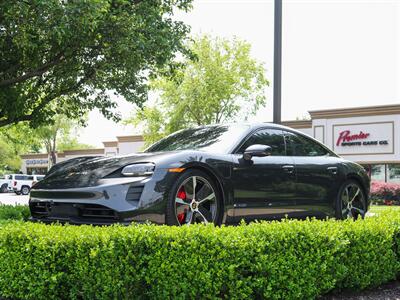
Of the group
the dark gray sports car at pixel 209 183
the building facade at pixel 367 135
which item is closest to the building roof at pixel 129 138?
the building facade at pixel 367 135

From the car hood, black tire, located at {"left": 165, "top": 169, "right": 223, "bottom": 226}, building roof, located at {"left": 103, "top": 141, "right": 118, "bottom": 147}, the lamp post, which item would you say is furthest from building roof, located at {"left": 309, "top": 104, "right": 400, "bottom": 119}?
the car hood

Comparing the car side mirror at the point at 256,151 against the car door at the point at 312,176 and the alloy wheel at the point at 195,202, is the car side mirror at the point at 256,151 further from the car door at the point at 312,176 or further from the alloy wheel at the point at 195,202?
the car door at the point at 312,176

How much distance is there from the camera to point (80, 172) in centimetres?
537

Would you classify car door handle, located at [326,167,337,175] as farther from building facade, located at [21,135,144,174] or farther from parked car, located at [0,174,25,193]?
parked car, located at [0,174,25,193]

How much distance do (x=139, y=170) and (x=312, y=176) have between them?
258 cm

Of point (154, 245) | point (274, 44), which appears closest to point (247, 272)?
point (154, 245)

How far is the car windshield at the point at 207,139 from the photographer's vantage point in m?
5.72

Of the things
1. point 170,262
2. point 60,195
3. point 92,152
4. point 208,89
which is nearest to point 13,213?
point 60,195

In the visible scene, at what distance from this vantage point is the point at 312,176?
21.2 ft

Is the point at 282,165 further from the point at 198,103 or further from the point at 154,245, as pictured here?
the point at 198,103

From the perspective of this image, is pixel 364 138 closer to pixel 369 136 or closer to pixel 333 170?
pixel 369 136

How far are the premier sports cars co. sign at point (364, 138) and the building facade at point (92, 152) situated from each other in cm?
1565

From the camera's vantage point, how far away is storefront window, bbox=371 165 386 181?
30312 mm

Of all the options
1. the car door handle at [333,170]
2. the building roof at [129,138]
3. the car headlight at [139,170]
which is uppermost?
the building roof at [129,138]
